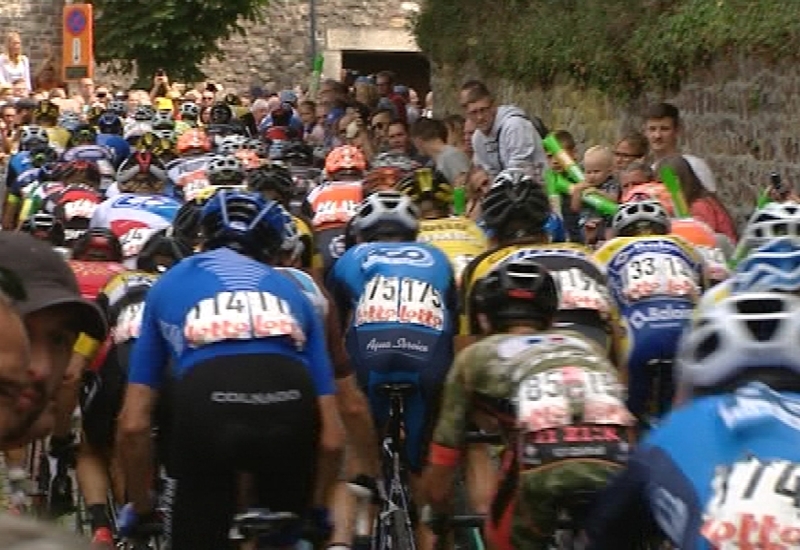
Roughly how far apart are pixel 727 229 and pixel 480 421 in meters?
4.81

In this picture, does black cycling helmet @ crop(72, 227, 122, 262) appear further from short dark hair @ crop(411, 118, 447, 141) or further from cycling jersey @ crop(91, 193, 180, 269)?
short dark hair @ crop(411, 118, 447, 141)

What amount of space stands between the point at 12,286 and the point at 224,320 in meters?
2.75

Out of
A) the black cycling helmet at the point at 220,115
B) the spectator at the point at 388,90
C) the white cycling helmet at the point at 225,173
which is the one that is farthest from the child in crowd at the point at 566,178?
the spectator at the point at 388,90

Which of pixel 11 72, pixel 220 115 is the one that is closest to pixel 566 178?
pixel 220 115

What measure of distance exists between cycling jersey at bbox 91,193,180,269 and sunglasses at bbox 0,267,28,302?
23.4 ft

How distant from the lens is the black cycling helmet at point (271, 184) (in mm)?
10844

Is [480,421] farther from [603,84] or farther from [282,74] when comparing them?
[282,74]

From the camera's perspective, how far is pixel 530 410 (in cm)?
559

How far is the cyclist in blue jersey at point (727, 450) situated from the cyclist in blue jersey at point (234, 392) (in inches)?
70.4

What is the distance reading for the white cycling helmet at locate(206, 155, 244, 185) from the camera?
38.5 feet

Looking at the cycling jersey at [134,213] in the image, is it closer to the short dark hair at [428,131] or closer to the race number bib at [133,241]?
the race number bib at [133,241]

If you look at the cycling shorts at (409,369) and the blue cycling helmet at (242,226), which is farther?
the cycling shorts at (409,369)

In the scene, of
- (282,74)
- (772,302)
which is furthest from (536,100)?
(282,74)

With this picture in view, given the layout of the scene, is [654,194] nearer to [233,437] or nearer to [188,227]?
[188,227]
